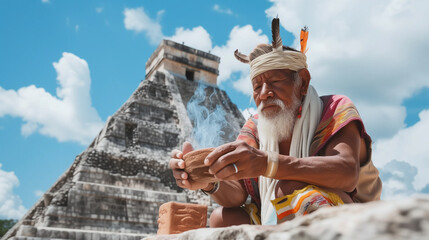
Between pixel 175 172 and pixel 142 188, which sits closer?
pixel 175 172

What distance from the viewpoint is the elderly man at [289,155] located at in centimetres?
174

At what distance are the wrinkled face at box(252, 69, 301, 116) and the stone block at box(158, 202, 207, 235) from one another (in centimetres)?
439

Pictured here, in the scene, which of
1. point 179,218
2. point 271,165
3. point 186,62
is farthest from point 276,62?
point 186,62

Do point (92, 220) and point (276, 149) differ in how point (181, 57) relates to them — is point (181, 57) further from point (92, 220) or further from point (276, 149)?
point (276, 149)

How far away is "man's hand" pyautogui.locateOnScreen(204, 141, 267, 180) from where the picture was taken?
1667 mm

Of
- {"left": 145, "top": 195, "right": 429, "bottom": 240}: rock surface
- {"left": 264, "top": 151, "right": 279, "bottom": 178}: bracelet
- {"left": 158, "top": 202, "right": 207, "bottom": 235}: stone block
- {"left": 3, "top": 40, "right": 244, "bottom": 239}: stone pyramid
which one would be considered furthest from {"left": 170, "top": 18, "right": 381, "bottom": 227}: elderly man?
{"left": 3, "top": 40, "right": 244, "bottom": 239}: stone pyramid

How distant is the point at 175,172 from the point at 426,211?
1465mm

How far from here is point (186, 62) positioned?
19.4m

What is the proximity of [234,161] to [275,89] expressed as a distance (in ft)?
2.27

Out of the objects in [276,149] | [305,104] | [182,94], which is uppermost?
[182,94]

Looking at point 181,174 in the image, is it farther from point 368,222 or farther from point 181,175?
point 368,222

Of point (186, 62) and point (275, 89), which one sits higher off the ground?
point (186, 62)

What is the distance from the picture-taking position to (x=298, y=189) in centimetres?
185

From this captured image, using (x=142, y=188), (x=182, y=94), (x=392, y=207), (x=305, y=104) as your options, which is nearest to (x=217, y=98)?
(x=182, y=94)
